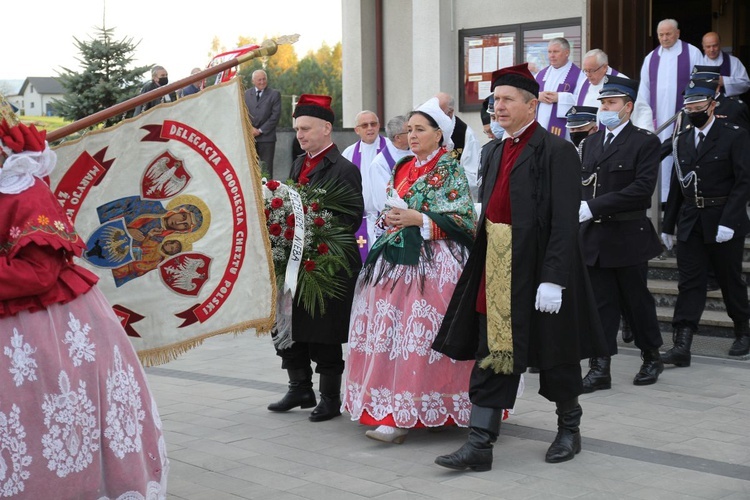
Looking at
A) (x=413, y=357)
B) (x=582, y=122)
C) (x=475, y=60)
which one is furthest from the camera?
(x=475, y=60)

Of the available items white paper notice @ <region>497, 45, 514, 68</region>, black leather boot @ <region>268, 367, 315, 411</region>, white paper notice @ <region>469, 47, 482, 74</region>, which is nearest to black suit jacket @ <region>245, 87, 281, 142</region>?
white paper notice @ <region>469, 47, 482, 74</region>

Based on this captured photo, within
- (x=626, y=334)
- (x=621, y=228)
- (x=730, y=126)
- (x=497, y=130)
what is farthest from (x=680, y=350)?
(x=497, y=130)

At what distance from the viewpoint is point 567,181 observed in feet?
17.0

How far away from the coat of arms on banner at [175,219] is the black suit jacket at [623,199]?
117 inches

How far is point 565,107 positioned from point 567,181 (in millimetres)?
5008

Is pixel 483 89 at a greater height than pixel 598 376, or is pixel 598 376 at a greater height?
pixel 483 89

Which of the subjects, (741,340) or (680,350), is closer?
(680,350)

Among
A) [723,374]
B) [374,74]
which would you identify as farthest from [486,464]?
[374,74]

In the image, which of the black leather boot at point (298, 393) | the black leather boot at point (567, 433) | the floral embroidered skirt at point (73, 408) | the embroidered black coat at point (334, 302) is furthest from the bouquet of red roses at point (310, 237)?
the floral embroidered skirt at point (73, 408)

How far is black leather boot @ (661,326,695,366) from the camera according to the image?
308 inches

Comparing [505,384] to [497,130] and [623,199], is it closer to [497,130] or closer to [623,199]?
[623,199]

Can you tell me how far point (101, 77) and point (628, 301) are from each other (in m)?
14.2

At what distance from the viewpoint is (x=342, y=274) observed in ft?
20.7

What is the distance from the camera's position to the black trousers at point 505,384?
5254 mm
